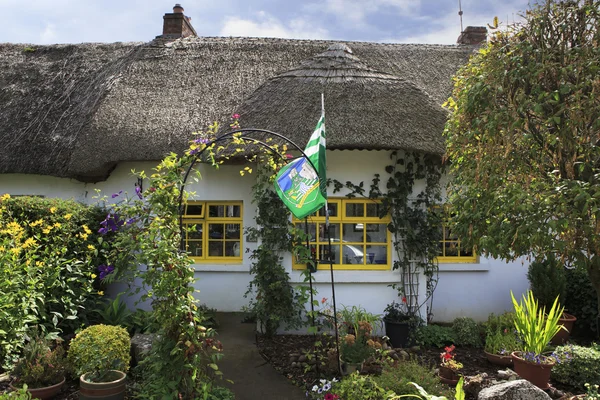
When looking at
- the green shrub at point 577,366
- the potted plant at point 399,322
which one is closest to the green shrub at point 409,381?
the green shrub at point 577,366

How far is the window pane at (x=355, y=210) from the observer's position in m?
6.68

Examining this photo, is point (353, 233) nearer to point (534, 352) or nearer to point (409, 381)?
point (534, 352)

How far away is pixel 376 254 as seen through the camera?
6.66 meters

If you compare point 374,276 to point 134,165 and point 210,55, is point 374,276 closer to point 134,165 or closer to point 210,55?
point 134,165

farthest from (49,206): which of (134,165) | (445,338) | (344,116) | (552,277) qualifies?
(552,277)

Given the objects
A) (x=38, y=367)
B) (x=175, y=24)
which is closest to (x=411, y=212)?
(x=38, y=367)

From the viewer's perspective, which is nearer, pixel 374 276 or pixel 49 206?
pixel 49 206

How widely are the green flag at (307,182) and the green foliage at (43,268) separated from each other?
106 inches

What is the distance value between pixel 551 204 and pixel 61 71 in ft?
30.4

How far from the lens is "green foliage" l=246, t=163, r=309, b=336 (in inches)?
240

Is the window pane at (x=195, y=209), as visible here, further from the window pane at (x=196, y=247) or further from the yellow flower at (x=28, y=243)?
the yellow flower at (x=28, y=243)

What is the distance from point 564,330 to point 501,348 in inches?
56.6

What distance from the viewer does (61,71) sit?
9195mm

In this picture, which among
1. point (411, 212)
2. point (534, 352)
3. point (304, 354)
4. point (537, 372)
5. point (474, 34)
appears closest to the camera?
point (537, 372)
